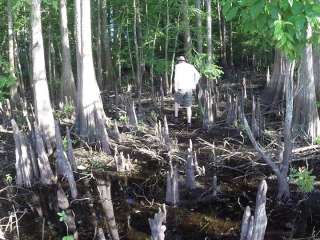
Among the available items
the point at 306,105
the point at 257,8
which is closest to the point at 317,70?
the point at 306,105

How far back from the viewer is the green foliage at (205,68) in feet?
33.5

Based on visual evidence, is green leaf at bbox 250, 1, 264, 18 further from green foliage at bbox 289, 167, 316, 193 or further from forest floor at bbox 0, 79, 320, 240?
green foliage at bbox 289, 167, 316, 193

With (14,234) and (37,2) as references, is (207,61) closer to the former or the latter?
(37,2)

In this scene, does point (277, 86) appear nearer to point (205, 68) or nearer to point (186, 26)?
point (205, 68)

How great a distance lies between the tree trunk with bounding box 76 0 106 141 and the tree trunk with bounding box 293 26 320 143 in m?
2.94

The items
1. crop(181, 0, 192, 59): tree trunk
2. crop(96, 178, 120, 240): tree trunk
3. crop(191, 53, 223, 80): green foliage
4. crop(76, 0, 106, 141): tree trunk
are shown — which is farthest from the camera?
crop(181, 0, 192, 59): tree trunk

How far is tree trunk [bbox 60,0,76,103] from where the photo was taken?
32.6ft

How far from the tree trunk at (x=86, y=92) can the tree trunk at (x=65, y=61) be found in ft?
6.09

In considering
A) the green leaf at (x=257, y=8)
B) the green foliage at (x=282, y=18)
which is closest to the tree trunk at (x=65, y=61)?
the green foliage at (x=282, y=18)

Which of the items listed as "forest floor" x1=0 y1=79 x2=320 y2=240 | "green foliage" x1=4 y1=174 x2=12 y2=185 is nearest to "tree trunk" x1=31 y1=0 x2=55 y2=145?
"forest floor" x1=0 y1=79 x2=320 y2=240

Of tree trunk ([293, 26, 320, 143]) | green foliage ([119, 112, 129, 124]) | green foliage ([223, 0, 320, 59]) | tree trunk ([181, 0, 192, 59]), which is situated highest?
tree trunk ([181, 0, 192, 59])

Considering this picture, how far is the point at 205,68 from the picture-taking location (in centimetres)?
1033

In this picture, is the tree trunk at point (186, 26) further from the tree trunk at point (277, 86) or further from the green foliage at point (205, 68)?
the tree trunk at point (277, 86)

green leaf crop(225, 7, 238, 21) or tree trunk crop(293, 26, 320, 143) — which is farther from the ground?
green leaf crop(225, 7, 238, 21)
